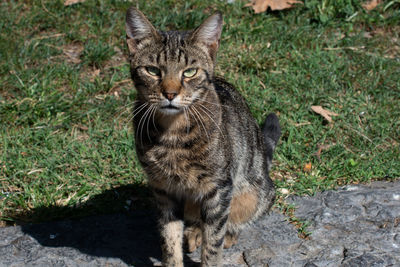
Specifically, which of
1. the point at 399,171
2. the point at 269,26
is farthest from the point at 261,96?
the point at 399,171

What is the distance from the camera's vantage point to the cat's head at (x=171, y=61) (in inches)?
129

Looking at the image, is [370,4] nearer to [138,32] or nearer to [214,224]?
[138,32]

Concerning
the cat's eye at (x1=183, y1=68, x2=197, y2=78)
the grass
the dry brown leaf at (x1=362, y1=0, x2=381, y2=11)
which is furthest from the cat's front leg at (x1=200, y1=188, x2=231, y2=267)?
the dry brown leaf at (x1=362, y1=0, x2=381, y2=11)

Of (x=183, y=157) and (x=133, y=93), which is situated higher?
(x=183, y=157)

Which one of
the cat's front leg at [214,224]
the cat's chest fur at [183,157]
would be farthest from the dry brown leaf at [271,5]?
the cat's front leg at [214,224]

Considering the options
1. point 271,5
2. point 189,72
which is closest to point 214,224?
point 189,72

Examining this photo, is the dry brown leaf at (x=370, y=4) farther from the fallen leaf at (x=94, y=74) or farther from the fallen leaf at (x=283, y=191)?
the fallen leaf at (x=94, y=74)

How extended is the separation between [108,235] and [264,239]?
115 centimetres

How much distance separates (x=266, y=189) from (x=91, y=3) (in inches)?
130

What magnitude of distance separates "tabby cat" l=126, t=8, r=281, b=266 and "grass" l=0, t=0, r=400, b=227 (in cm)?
84

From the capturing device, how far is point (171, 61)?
11.0ft

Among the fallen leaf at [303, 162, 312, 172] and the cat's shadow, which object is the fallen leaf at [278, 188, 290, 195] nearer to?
the fallen leaf at [303, 162, 312, 172]

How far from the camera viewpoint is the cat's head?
328 centimetres

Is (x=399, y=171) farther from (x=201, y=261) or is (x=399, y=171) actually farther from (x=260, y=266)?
(x=201, y=261)
